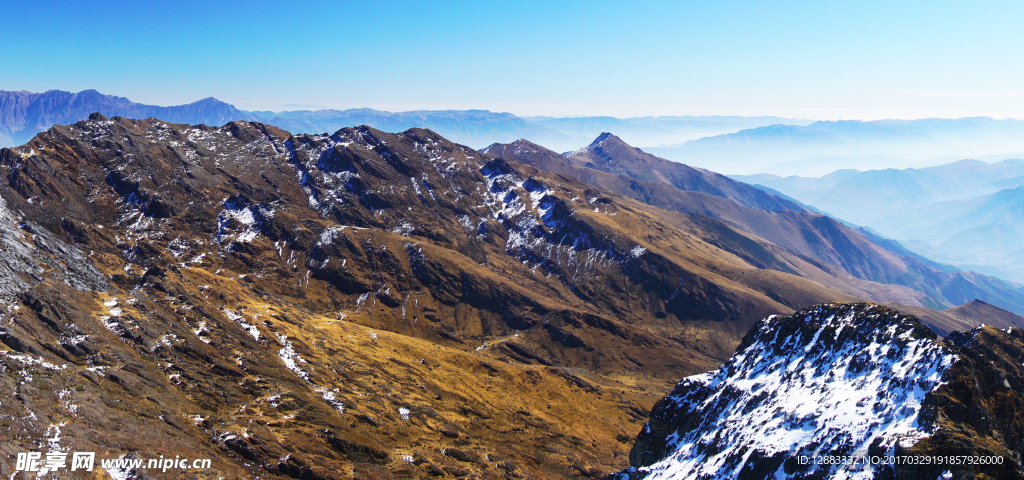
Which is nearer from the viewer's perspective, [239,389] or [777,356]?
[777,356]

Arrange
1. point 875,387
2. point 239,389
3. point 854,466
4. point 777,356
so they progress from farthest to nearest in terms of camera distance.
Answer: point 239,389, point 777,356, point 875,387, point 854,466

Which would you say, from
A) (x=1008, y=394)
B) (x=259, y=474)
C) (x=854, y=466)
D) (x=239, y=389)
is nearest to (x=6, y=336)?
(x=239, y=389)

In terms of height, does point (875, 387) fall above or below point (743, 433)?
above

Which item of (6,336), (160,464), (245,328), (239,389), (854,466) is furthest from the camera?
(245,328)

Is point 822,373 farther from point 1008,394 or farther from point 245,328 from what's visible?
point 245,328

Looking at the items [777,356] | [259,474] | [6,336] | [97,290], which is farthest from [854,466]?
[97,290]

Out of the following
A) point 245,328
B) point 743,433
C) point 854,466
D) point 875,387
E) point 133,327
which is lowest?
point 245,328
